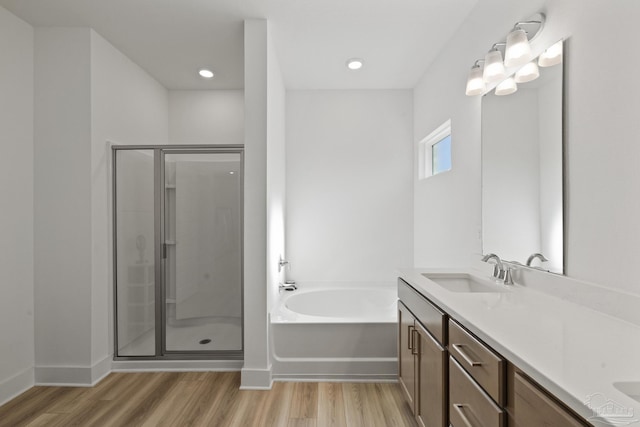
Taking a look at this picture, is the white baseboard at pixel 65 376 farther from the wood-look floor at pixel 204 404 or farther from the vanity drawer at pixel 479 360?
the vanity drawer at pixel 479 360

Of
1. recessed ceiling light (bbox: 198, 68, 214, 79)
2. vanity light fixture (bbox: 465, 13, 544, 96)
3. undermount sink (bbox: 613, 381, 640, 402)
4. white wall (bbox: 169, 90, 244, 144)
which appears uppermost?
recessed ceiling light (bbox: 198, 68, 214, 79)

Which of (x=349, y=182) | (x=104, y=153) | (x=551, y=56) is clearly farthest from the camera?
(x=349, y=182)

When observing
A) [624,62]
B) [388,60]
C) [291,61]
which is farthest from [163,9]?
[624,62]

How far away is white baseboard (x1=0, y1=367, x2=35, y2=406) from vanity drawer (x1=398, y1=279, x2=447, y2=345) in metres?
2.67

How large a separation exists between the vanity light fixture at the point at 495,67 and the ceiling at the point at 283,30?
642 millimetres

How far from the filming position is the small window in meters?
3.03

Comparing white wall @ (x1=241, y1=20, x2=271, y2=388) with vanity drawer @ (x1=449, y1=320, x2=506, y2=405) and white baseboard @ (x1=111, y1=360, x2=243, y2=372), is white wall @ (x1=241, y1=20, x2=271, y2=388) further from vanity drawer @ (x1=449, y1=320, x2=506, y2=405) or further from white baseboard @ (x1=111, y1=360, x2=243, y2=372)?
vanity drawer @ (x1=449, y1=320, x2=506, y2=405)

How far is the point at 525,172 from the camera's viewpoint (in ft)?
5.49

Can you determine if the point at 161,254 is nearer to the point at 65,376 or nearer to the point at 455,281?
the point at 65,376

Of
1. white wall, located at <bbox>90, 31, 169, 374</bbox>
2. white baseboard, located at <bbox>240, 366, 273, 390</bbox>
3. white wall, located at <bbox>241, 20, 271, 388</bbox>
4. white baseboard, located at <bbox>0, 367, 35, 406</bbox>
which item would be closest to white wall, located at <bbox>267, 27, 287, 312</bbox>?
white wall, located at <bbox>241, 20, 271, 388</bbox>

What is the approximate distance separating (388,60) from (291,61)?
0.87 metres

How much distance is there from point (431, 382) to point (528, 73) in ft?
5.07

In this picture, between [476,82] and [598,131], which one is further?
[476,82]

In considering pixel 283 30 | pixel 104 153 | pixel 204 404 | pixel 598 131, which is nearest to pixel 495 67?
pixel 598 131
